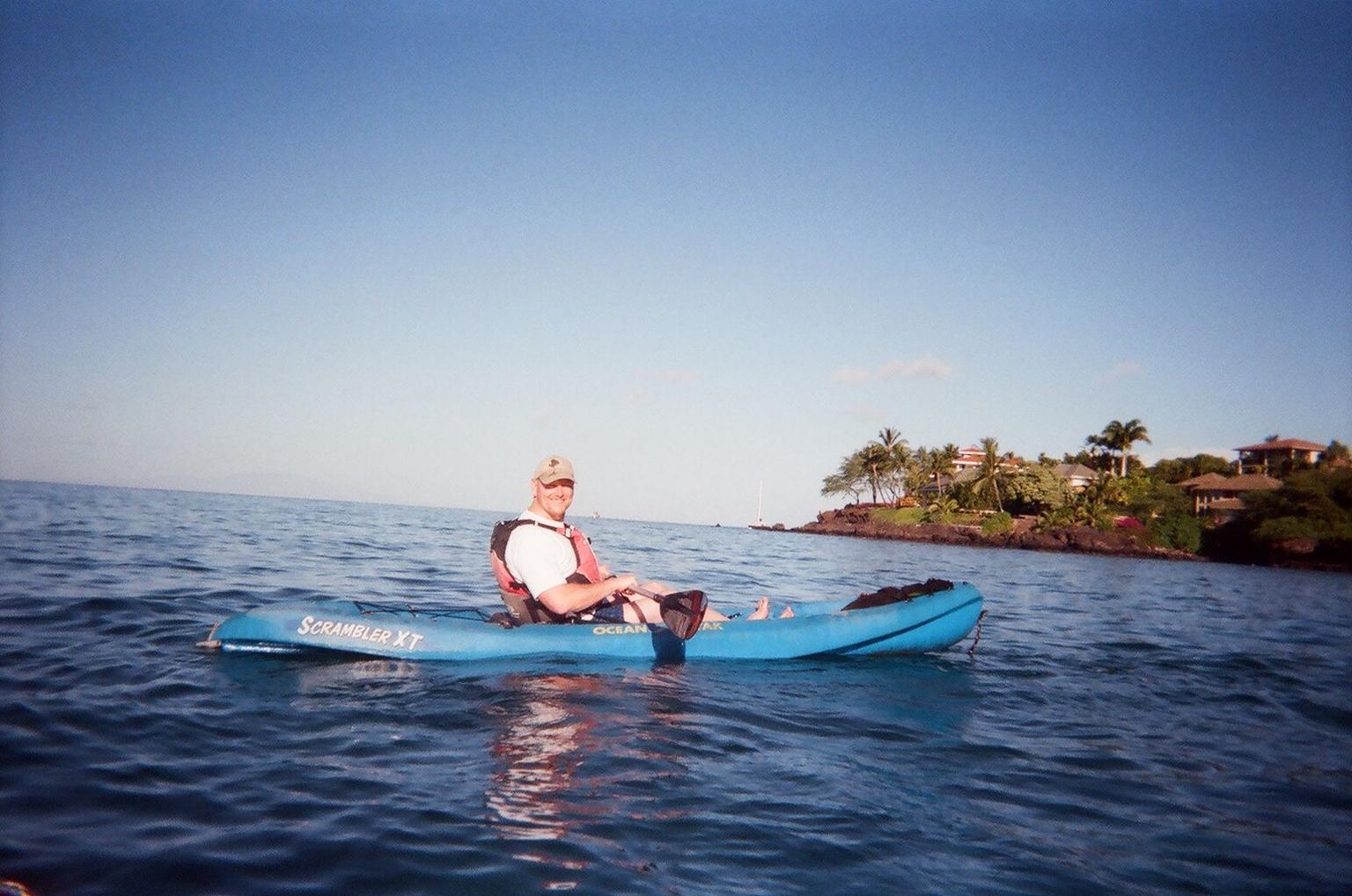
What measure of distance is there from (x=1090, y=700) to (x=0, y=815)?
6.92 meters

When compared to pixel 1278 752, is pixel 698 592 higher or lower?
higher

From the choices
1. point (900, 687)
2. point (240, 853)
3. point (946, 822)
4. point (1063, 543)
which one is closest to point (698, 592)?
point (900, 687)

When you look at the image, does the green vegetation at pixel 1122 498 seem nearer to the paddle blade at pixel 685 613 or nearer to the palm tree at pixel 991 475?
the palm tree at pixel 991 475

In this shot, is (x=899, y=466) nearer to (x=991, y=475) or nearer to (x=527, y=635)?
(x=991, y=475)

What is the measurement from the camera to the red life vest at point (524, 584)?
20.9 ft

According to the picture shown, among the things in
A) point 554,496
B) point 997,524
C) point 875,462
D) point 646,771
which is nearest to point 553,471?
point 554,496

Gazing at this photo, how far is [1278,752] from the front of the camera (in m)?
5.03

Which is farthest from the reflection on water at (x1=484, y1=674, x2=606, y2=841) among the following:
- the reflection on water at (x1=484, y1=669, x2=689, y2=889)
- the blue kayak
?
the blue kayak

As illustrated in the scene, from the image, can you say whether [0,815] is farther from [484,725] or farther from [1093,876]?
[1093,876]

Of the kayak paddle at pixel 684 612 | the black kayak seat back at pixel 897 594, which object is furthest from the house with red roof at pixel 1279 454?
the kayak paddle at pixel 684 612

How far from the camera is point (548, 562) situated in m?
A: 6.08

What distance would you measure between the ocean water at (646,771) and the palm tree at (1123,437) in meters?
70.2

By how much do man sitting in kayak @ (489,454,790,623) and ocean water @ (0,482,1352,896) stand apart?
0.64 metres

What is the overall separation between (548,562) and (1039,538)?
55.2m
